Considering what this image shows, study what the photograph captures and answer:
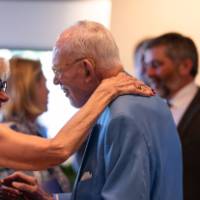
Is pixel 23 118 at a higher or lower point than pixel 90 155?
lower

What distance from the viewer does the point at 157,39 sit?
2918 mm

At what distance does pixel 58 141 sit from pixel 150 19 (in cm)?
182

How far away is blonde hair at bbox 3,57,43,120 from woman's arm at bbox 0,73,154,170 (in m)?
1.12

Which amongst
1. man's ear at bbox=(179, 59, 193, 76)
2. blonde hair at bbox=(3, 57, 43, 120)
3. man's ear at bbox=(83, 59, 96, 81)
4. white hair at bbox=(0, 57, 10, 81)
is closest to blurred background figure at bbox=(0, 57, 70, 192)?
blonde hair at bbox=(3, 57, 43, 120)

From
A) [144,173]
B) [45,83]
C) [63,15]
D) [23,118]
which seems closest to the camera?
[144,173]

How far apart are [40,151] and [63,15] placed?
9.04ft

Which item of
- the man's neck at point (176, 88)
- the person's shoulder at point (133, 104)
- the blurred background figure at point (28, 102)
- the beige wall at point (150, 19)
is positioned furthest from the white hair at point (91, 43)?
the beige wall at point (150, 19)

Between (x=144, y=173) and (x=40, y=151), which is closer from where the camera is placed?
(x=144, y=173)

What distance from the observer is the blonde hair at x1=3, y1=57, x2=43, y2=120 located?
8.55 ft

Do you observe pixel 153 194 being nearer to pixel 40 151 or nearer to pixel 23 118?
pixel 40 151

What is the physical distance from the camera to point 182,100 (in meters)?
2.75

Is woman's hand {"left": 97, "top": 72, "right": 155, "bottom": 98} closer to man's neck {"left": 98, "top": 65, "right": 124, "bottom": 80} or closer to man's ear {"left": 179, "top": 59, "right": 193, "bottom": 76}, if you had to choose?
man's neck {"left": 98, "top": 65, "right": 124, "bottom": 80}

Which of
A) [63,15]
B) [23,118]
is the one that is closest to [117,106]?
[23,118]

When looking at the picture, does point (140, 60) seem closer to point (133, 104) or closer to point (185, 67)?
point (185, 67)
